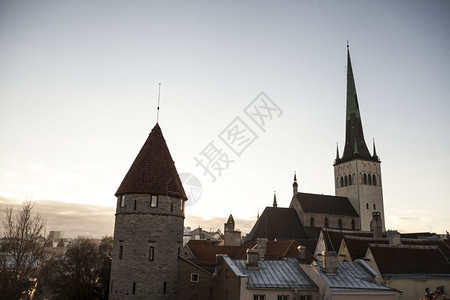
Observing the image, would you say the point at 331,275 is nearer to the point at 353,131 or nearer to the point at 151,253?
the point at 151,253

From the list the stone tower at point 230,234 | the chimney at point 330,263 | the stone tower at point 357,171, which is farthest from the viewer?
the stone tower at point 357,171

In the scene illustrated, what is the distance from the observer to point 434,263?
34219 millimetres

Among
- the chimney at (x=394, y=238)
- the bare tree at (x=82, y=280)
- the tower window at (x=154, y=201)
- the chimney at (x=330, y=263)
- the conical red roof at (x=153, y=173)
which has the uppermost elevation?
the conical red roof at (x=153, y=173)

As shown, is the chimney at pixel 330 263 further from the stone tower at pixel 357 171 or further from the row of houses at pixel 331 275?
the stone tower at pixel 357 171

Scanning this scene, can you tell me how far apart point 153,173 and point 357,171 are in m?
62.1

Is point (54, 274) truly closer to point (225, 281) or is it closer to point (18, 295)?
point (18, 295)

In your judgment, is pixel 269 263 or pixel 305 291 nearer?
pixel 305 291

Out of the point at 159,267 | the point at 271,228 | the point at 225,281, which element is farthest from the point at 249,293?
the point at 271,228

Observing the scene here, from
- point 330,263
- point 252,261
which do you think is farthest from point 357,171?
point 252,261

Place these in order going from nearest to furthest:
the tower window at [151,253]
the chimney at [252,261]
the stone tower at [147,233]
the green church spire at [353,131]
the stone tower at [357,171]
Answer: the chimney at [252,261], the stone tower at [147,233], the tower window at [151,253], the stone tower at [357,171], the green church spire at [353,131]

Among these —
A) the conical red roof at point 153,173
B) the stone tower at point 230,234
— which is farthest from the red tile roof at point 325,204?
the conical red roof at point 153,173

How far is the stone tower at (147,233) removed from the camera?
29.9 meters

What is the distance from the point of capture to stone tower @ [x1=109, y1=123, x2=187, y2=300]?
2994 centimetres

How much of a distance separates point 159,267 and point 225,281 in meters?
5.33
